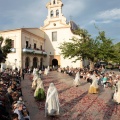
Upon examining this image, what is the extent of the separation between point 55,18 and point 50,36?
4208 millimetres

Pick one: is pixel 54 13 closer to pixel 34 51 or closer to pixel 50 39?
pixel 50 39

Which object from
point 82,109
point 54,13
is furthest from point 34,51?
point 82,109

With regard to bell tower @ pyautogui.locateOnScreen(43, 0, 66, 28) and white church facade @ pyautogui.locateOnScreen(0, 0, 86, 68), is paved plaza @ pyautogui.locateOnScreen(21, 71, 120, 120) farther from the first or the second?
bell tower @ pyautogui.locateOnScreen(43, 0, 66, 28)

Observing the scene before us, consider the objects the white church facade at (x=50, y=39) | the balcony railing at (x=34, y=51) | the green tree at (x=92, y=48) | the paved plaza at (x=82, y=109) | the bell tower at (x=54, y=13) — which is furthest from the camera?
the bell tower at (x=54, y=13)

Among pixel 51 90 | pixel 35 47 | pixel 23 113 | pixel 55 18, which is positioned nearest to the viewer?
pixel 23 113

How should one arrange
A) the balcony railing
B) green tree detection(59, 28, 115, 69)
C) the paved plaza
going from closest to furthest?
the paved plaza → green tree detection(59, 28, 115, 69) → the balcony railing

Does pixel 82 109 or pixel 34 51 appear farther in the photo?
pixel 34 51

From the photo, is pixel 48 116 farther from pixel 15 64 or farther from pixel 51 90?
pixel 15 64

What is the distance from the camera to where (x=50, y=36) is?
47.0 m

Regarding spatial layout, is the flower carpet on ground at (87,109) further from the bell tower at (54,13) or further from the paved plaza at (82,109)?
the bell tower at (54,13)

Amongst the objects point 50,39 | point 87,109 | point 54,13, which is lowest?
point 87,109

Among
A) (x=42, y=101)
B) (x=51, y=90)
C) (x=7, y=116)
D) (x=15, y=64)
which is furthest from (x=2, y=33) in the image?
(x=7, y=116)

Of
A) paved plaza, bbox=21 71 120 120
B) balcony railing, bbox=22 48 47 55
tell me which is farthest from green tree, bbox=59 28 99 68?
paved plaza, bbox=21 71 120 120

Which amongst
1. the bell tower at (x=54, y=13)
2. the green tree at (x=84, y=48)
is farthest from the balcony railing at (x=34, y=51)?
the green tree at (x=84, y=48)
